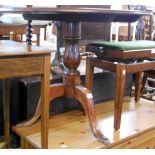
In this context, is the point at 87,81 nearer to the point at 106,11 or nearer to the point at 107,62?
the point at 107,62

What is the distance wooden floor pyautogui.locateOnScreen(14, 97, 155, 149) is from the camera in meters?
1.43

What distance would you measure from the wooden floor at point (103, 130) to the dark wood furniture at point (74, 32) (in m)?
0.08

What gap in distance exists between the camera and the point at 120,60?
155cm

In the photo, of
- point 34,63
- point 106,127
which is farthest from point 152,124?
point 34,63

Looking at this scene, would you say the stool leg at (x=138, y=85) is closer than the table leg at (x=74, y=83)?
No

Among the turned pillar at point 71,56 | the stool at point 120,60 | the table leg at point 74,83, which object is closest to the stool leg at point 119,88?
the stool at point 120,60

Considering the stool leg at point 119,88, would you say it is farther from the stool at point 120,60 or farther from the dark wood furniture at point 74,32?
the dark wood furniture at point 74,32

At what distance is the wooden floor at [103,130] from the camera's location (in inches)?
56.3

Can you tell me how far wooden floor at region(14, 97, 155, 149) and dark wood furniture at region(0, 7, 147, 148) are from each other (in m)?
0.08

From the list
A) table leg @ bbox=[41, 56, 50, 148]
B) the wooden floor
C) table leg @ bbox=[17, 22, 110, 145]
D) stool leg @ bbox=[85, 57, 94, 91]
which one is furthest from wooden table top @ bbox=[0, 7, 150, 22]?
the wooden floor

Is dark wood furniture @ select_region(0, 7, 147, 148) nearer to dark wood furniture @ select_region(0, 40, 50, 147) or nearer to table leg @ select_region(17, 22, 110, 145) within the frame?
table leg @ select_region(17, 22, 110, 145)

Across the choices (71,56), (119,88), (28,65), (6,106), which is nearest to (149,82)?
(119,88)

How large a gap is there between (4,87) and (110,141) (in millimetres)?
655

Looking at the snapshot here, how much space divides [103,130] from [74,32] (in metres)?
0.58
